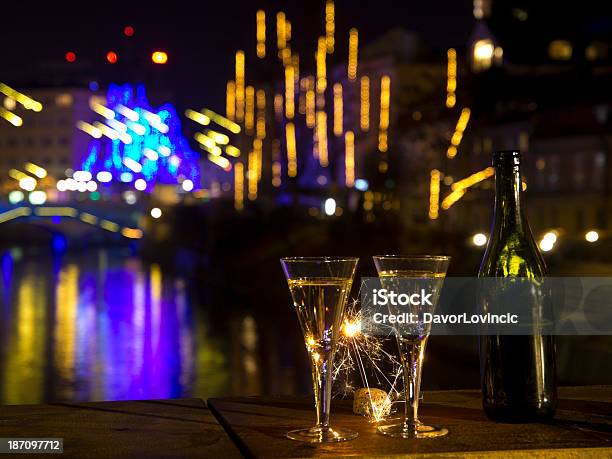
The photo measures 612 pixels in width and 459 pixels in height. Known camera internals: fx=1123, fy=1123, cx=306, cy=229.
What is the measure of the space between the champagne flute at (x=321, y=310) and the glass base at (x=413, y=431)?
0.04m

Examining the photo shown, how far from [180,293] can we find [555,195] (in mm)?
8246

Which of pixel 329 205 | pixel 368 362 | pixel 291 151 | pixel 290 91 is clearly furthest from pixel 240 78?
pixel 368 362

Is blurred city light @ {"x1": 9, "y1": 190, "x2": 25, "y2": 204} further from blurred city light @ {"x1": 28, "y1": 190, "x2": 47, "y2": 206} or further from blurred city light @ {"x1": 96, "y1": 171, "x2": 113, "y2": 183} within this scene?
blurred city light @ {"x1": 96, "y1": 171, "x2": 113, "y2": 183}

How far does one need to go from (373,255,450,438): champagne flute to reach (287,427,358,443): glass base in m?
0.05

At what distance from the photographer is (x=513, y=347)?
1.24 m

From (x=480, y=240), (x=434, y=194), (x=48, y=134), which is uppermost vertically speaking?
(x=48, y=134)

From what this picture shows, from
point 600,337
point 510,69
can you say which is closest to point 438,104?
point 510,69

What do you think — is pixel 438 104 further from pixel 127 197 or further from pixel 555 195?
pixel 127 197

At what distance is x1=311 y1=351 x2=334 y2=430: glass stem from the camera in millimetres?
1143

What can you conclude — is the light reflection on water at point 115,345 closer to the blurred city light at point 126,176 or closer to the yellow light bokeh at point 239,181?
the blurred city light at point 126,176

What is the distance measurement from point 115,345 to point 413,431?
15.9 meters

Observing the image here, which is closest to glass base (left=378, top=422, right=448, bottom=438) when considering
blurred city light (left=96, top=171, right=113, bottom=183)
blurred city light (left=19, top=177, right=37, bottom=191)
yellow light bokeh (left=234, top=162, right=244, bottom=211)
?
blurred city light (left=96, top=171, right=113, bottom=183)

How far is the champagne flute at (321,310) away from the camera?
1.13m

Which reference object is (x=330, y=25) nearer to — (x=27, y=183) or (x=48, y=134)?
(x=48, y=134)
